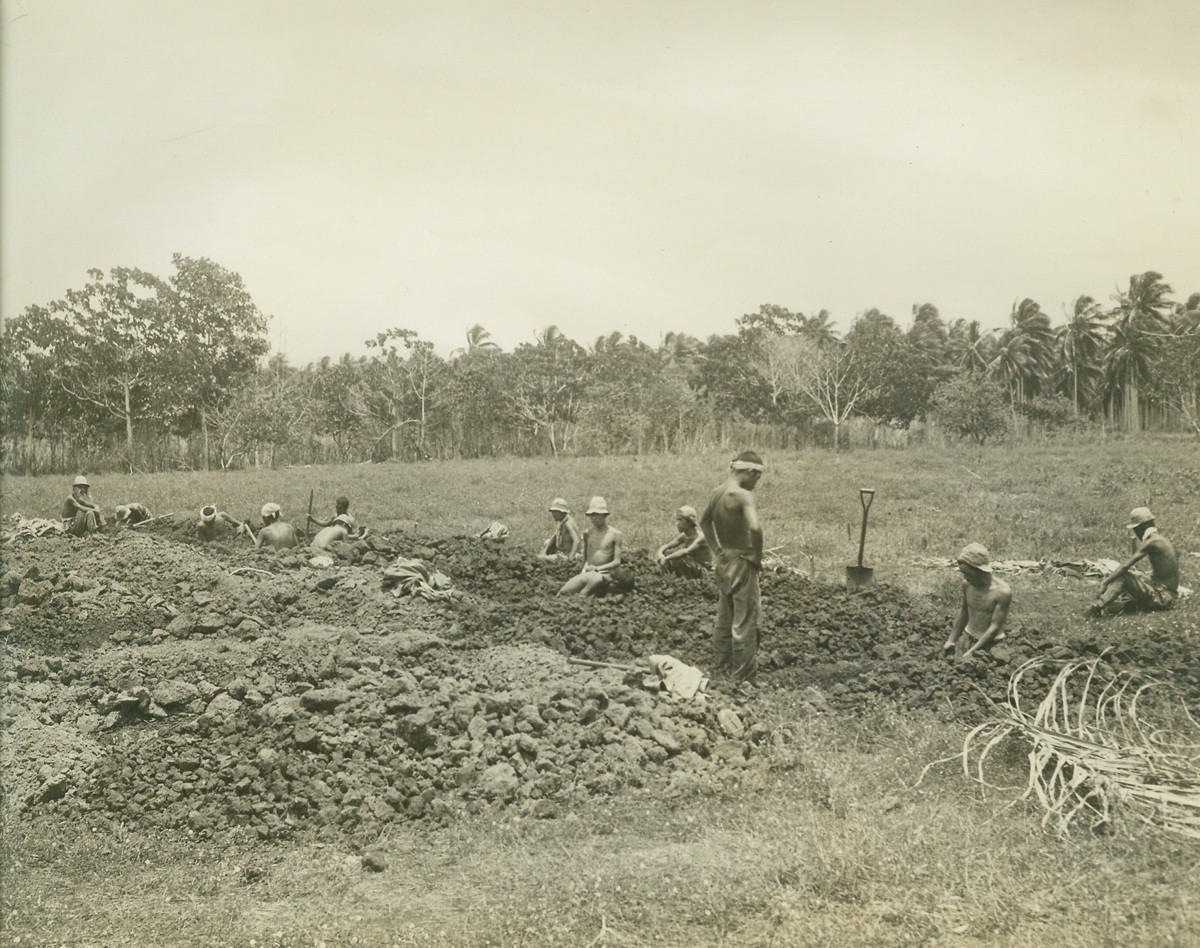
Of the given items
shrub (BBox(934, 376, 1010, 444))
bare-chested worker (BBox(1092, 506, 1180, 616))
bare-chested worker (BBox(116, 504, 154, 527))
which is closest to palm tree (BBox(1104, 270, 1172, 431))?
shrub (BBox(934, 376, 1010, 444))

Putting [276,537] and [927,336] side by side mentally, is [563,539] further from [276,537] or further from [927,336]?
[927,336]

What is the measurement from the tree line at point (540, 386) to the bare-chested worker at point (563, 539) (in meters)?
5.13

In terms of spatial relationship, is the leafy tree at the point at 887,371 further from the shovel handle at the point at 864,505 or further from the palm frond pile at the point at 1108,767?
the palm frond pile at the point at 1108,767

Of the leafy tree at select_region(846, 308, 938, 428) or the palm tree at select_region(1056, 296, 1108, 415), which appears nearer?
the palm tree at select_region(1056, 296, 1108, 415)

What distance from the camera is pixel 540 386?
69.9ft

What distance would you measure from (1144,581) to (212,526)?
10332 millimetres

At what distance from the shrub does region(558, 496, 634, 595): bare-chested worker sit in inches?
318

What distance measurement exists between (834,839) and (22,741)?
4487 millimetres

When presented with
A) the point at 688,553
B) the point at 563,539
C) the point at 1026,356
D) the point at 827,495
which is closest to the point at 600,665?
the point at 688,553

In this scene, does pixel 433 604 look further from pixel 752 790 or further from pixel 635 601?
pixel 752 790

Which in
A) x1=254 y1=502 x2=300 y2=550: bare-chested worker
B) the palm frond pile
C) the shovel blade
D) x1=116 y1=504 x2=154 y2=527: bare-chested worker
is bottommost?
the palm frond pile

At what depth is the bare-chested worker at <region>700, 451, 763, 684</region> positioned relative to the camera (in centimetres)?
597

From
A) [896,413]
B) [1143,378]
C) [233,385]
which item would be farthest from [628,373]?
[1143,378]

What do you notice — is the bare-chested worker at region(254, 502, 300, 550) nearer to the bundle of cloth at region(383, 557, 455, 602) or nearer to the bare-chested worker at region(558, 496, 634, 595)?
the bundle of cloth at region(383, 557, 455, 602)
